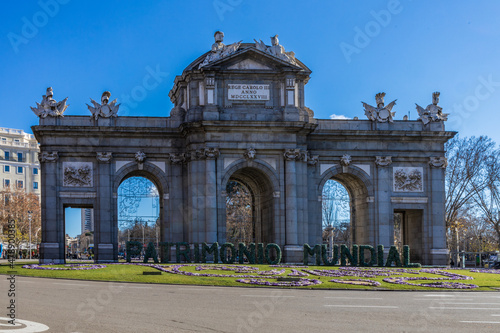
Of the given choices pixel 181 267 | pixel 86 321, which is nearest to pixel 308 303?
→ pixel 86 321

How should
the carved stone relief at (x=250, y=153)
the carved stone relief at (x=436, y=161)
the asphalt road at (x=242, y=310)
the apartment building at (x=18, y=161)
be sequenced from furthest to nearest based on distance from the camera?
the apartment building at (x=18, y=161) → the carved stone relief at (x=436, y=161) → the carved stone relief at (x=250, y=153) → the asphalt road at (x=242, y=310)

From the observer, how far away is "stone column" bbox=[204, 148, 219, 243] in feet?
180

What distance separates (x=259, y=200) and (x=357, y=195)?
342 inches

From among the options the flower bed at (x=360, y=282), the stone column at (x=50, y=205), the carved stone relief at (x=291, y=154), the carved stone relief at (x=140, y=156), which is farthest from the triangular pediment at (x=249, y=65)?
the flower bed at (x=360, y=282)

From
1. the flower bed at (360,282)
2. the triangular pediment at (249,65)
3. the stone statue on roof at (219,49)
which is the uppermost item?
the stone statue on roof at (219,49)

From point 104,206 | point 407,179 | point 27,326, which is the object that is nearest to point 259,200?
point 407,179

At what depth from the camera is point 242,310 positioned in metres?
23.2

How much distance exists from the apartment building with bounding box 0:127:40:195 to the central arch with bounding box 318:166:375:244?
91.2 metres

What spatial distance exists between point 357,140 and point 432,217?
909 centimetres

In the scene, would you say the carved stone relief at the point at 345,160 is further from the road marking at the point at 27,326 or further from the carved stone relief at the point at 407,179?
the road marking at the point at 27,326

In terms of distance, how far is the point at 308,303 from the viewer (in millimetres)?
26094

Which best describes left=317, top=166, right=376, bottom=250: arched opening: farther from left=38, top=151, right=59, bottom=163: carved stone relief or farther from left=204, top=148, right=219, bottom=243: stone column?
left=38, top=151, right=59, bottom=163: carved stone relief

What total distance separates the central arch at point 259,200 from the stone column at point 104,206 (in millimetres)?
8960

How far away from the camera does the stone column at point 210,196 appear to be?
5494 centimetres
